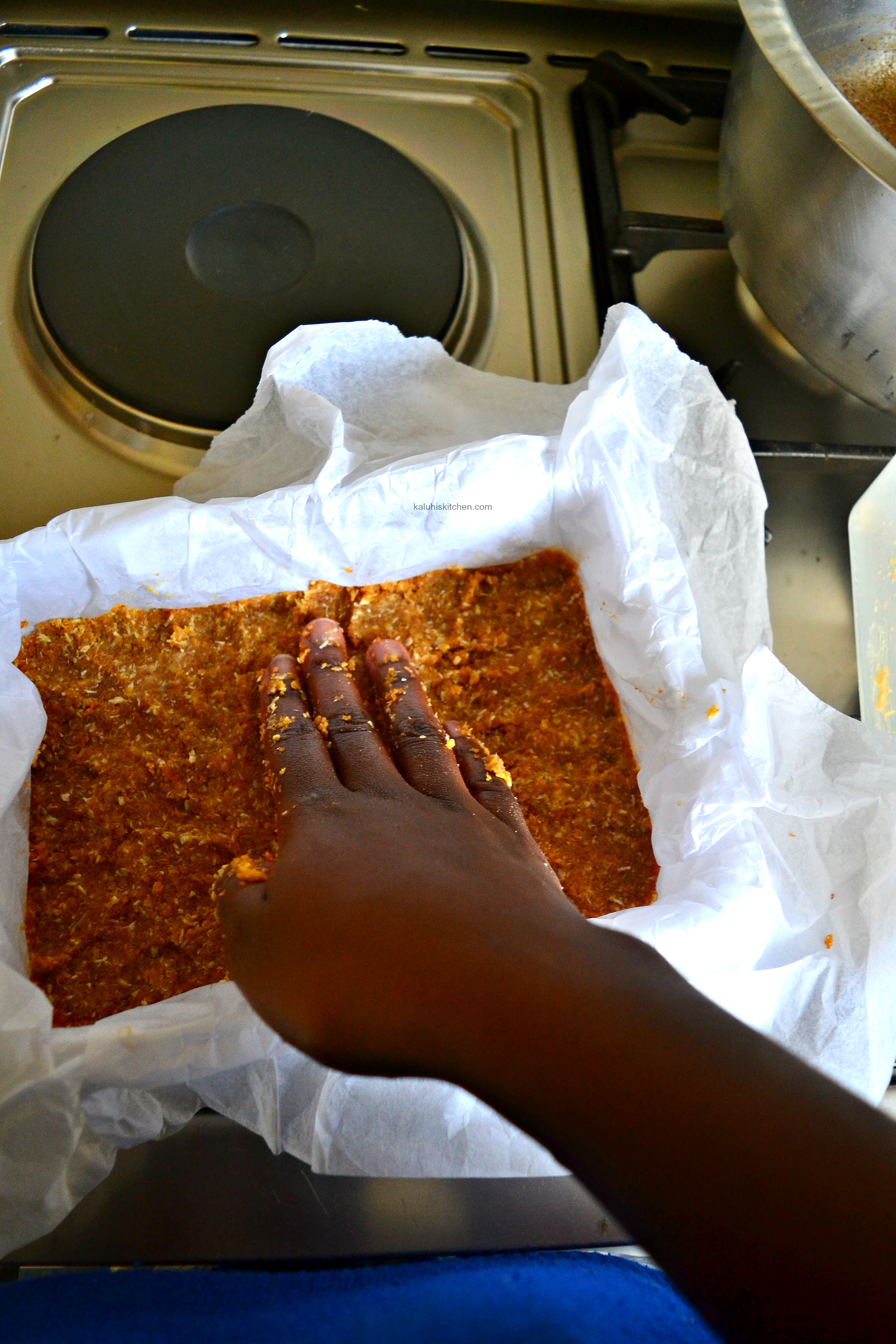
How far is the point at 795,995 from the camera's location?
65 centimetres

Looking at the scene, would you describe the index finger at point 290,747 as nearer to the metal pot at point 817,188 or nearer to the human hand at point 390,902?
the human hand at point 390,902

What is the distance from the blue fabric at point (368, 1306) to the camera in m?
0.48

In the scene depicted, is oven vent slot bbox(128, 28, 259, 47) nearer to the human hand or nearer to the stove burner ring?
the stove burner ring

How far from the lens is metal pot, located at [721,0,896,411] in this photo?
26.0 inches

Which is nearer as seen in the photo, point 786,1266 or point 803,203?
point 786,1266

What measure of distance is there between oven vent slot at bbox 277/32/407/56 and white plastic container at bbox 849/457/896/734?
2.53 feet

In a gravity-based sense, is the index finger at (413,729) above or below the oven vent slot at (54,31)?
below

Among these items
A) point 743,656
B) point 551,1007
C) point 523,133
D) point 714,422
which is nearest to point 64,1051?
point 551,1007

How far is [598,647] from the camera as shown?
0.84 meters

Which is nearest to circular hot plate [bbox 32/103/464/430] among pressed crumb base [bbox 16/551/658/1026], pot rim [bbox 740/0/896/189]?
pressed crumb base [bbox 16/551/658/1026]

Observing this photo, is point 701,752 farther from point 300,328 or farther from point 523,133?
point 523,133

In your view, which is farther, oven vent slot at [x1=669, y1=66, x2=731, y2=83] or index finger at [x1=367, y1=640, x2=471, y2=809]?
oven vent slot at [x1=669, y1=66, x2=731, y2=83]

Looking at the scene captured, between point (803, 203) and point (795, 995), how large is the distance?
0.63 m

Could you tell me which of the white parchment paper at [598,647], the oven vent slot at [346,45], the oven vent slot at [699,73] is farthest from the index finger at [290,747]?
the oven vent slot at [699,73]
